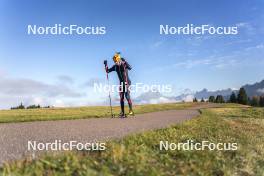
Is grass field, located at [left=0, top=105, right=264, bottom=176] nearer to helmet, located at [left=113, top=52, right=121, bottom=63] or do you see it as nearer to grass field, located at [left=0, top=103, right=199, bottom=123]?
helmet, located at [left=113, top=52, right=121, bottom=63]

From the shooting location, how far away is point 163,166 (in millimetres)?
7602

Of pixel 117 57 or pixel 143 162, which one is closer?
pixel 143 162

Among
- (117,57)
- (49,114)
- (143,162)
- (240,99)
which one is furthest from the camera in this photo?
(240,99)

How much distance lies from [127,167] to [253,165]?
9.81 feet

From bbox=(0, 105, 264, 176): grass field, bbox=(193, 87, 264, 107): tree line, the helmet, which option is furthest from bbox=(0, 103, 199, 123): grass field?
bbox=(193, 87, 264, 107): tree line

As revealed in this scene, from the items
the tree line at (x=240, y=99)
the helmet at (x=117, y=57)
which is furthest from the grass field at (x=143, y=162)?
the tree line at (x=240, y=99)

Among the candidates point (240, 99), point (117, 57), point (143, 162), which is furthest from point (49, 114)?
point (240, 99)

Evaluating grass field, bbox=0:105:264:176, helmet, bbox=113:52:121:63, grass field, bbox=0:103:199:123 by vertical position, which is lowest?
grass field, bbox=0:105:264:176

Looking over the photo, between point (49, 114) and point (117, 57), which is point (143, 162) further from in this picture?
point (49, 114)

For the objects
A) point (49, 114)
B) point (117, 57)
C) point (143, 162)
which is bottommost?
point (143, 162)

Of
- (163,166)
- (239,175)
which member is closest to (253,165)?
(239,175)

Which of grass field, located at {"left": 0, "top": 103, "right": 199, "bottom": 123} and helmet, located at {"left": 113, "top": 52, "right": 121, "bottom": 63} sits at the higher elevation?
helmet, located at {"left": 113, "top": 52, "right": 121, "bottom": 63}

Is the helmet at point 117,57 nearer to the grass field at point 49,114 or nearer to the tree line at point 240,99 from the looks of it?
the grass field at point 49,114

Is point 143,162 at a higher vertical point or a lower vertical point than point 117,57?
lower
